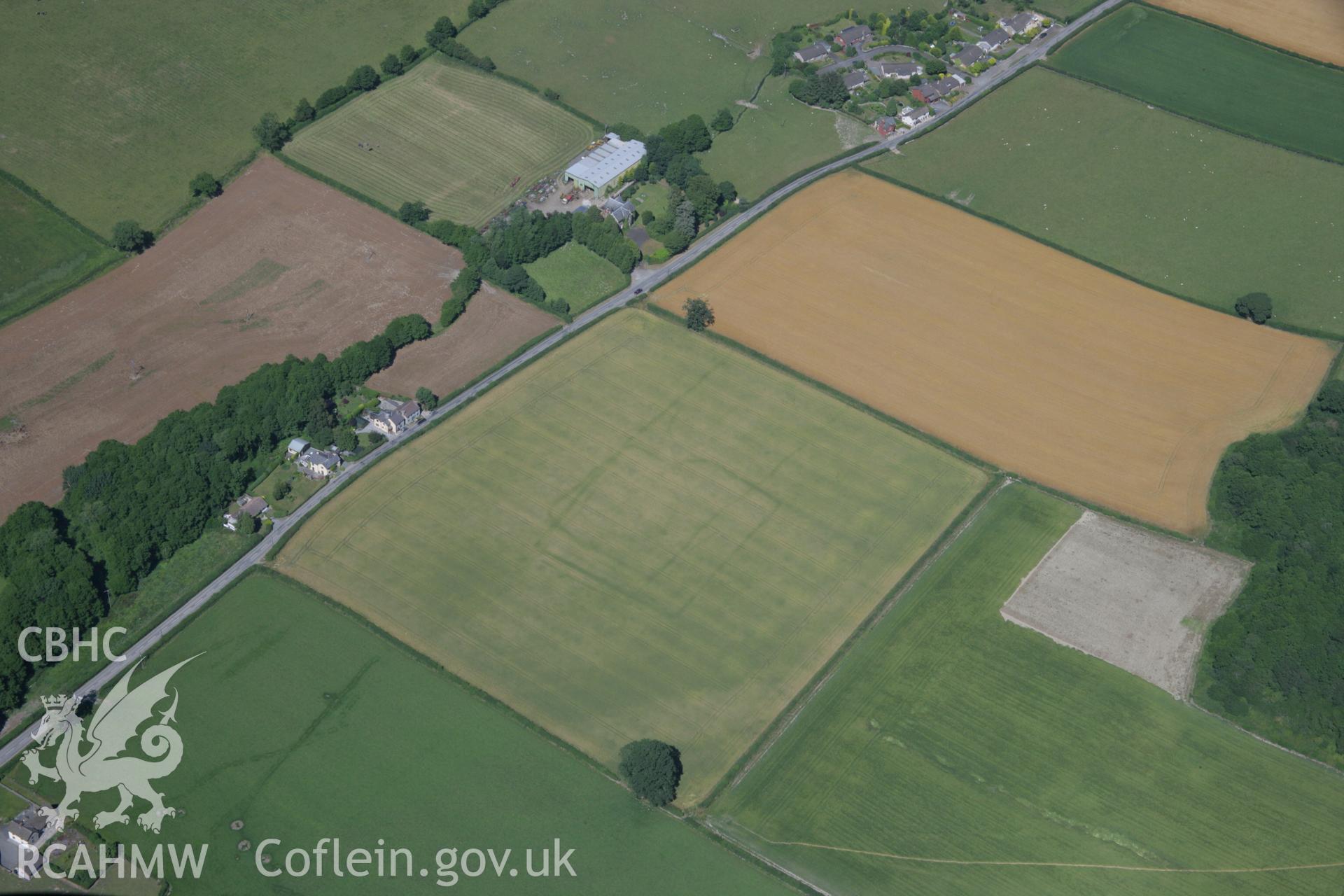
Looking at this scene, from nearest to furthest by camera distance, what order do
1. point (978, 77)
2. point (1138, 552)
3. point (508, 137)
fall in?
point (1138, 552)
point (508, 137)
point (978, 77)

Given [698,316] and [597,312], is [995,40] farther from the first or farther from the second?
[597,312]

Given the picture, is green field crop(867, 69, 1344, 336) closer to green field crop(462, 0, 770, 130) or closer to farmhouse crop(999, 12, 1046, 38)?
farmhouse crop(999, 12, 1046, 38)

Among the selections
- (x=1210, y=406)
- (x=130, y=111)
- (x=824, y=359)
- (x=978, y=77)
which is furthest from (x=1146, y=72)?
(x=130, y=111)

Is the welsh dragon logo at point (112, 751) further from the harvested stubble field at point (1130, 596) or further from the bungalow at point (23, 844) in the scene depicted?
the harvested stubble field at point (1130, 596)

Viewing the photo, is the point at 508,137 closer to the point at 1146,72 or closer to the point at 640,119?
the point at 640,119

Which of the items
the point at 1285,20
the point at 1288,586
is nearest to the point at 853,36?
the point at 1285,20

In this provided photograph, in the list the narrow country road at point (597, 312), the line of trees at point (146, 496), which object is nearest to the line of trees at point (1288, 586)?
the narrow country road at point (597, 312)

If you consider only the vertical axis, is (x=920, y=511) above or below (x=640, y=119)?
below
